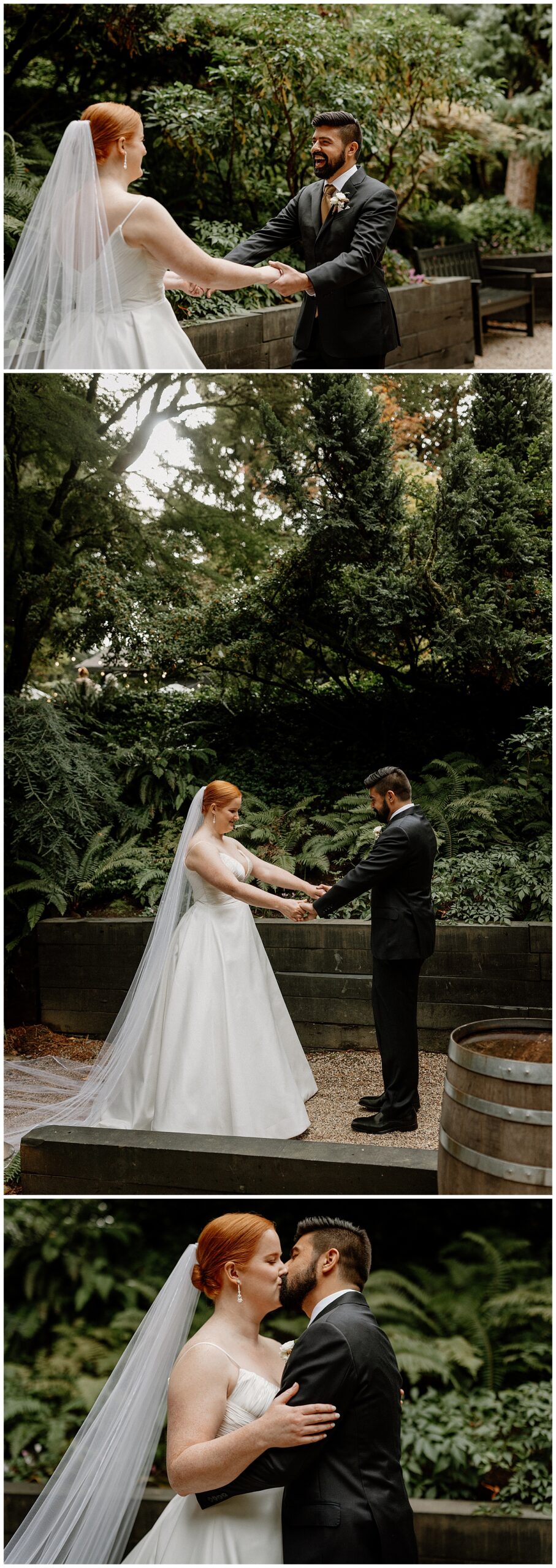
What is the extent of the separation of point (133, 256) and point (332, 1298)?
3832 millimetres

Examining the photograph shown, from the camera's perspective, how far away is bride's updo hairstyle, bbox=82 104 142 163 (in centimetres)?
402

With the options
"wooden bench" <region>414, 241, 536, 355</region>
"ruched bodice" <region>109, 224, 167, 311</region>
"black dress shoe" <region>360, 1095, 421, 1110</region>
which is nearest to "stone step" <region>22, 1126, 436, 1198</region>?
"black dress shoe" <region>360, 1095, 421, 1110</region>

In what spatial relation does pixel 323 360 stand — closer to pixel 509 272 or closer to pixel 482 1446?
pixel 482 1446

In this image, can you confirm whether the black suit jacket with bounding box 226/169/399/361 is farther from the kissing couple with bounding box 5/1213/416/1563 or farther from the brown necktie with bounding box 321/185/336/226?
the kissing couple with bounding box 5/1213/416/1563

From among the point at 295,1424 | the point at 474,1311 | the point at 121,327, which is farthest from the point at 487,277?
the point at 295,1424

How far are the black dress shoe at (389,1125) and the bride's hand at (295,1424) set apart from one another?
1.61m

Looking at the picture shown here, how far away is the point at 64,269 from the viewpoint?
13.5 feet

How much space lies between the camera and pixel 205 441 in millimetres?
7090

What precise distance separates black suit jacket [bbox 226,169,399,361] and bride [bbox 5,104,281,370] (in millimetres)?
488

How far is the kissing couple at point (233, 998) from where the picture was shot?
430 cm

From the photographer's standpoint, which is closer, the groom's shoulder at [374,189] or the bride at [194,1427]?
the bride at [194,1427]

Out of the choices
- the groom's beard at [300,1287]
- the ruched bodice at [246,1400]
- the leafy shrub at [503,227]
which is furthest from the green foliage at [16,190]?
the leafy shrub at [503,227]

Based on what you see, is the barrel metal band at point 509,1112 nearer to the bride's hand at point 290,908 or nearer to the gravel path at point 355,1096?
the gravel path at point 355,1096

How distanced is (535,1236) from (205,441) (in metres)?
5.32
